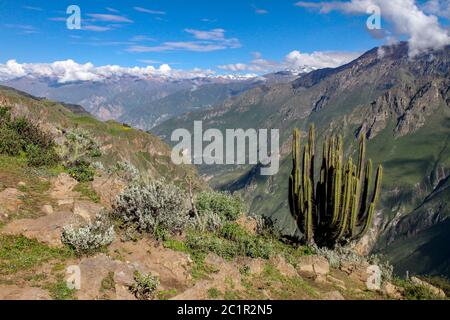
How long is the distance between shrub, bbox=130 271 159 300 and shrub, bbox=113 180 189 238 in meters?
5.25

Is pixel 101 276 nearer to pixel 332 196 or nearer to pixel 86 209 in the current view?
pixel 86 209

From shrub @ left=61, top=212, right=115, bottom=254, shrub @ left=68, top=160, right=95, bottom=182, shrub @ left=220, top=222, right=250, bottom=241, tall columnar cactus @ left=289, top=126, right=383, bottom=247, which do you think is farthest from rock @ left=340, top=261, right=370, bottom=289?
shrub @ left=68, top=160, right=95, bottom=182

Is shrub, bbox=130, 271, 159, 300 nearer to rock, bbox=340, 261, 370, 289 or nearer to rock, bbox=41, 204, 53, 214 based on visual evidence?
rock, bbox=41, 204, 53, 214

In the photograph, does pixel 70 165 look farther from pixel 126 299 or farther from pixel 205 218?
pixel 126 299

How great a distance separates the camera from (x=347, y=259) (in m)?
25.9

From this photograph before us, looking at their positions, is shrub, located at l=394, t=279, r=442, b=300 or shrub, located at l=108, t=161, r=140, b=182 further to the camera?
shrub, located at l=108, t=161, r=140, b=182

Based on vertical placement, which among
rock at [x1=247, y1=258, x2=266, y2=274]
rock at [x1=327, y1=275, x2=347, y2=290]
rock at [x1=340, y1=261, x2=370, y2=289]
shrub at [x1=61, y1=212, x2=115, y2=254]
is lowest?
rock at [x1=340, y1=261, x2=370, y2=289]

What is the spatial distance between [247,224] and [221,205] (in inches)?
90.7

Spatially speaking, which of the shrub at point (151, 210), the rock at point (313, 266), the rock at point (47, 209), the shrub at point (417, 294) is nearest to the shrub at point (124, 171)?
the shrub at point (151, 210)

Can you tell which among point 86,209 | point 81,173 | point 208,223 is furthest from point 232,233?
point 81,173

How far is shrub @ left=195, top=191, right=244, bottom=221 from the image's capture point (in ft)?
94.6

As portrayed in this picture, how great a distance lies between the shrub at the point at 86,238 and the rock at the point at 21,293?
320 cm
